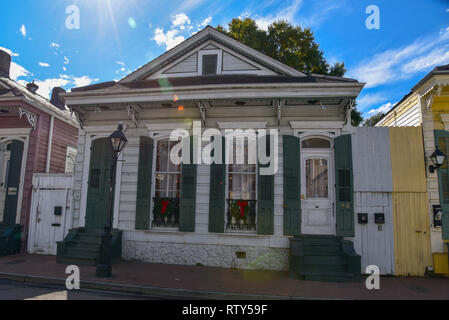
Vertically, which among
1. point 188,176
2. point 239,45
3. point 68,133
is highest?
point 239,45

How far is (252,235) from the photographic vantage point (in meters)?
7.39

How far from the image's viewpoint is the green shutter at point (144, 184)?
793 cm

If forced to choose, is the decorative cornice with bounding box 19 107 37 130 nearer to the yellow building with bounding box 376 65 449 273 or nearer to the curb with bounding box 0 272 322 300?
the curb with bounding box 0 272 322 300

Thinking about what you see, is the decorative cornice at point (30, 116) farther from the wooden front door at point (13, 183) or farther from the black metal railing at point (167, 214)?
the black metal railing at point (167, 214)

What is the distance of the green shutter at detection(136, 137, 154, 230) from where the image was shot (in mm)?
7930

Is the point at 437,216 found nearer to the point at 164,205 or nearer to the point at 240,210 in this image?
the point at 240,210

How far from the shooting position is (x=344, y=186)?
286 inches

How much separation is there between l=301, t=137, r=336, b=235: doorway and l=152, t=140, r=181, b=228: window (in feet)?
11.4

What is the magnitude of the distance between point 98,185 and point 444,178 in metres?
9.42

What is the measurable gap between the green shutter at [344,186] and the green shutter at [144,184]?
16.6ft

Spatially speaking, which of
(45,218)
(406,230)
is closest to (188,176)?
(45,218)

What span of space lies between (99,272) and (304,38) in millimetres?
16294

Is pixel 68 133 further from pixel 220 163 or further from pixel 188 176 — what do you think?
pixel 220 163

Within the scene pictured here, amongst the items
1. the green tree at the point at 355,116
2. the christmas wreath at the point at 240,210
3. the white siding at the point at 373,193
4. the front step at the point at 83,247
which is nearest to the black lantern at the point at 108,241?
the front step at the point at 83,247
